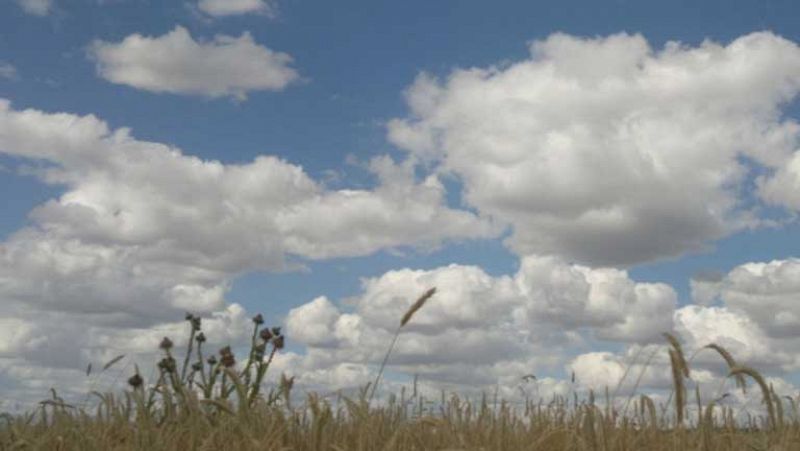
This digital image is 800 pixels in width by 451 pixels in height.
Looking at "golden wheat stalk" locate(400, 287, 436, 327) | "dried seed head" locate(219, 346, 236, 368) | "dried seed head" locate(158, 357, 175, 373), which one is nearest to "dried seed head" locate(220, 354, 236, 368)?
"dried seed head" locate(219, 346, 236, 368)

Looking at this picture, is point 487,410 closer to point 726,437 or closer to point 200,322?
point 726,437

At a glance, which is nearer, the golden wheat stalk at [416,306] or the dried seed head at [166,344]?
the golden wheat stalk at [416,306]

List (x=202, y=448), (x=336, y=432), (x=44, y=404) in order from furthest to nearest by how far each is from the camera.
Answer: (x=44, y=404), (x=336, y=432), (x=202, y=448)

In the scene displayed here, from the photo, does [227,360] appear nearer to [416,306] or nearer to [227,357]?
[227,357]

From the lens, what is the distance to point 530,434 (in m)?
8.77

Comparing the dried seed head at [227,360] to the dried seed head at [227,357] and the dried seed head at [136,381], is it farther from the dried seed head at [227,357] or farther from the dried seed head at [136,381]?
the dried seed head at [136,381]

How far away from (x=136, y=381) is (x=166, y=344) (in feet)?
2.68

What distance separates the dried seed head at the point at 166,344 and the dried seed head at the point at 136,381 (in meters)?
0.73

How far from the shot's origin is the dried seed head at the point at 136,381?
9.81 metres

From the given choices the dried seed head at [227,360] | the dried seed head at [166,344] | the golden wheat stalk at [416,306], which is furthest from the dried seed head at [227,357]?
the golden wheat stalk at [416,306]

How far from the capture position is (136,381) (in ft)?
32.2

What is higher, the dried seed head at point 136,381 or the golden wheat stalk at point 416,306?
the golden wheat stalk at point 416,306

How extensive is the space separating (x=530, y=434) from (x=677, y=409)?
4.45 ft

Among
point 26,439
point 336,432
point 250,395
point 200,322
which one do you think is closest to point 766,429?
point 336,432
